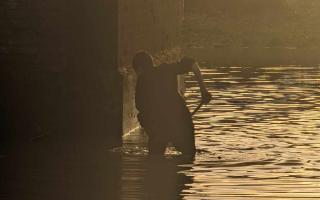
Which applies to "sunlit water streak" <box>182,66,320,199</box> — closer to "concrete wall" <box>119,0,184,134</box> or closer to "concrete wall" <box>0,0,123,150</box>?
Answer: "concrete wall" <box>119,0,184,134</box>

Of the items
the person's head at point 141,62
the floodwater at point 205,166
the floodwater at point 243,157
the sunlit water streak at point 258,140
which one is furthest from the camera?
the person's head at point 141,62

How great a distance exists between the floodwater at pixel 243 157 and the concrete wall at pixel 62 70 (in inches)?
45.2

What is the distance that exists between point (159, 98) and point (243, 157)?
1.58 metres

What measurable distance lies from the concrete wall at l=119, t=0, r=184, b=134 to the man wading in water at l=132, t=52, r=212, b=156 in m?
2.80

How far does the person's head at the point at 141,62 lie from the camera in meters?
17.7

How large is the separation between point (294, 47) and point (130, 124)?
1339 inches

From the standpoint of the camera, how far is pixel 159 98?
1802 centimetres

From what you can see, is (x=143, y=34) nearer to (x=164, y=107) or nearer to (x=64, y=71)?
(x=64, y=71)

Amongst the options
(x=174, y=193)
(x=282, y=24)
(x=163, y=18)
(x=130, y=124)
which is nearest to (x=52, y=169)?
(x=174, y=193)

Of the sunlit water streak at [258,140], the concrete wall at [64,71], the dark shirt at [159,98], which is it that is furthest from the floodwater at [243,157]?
the concrete wall at [64,71]

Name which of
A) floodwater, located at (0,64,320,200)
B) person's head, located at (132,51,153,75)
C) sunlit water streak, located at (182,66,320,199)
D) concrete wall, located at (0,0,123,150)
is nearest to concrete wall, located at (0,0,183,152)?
concrete wall, located at (0,0,123,150)

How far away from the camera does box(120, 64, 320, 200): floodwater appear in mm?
15508

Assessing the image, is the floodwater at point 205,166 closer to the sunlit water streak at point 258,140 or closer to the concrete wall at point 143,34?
the sunlit water streak at point 258,140

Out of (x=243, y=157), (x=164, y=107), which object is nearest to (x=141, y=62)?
(x=164, y=107)
